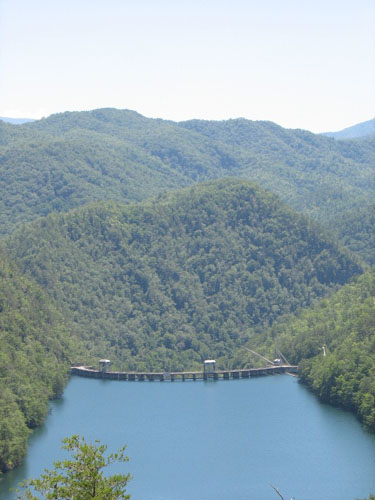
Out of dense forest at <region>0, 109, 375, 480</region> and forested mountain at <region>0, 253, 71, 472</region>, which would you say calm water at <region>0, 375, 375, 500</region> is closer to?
forested mountain at <region>0, 253, 71, 472</region>

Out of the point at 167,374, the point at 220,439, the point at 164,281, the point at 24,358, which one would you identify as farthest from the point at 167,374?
the point at 164,281

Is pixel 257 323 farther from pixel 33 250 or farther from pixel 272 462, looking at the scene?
pixel 272 462

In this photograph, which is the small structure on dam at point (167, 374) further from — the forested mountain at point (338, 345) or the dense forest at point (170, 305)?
the forested mountain at point (338, 345)

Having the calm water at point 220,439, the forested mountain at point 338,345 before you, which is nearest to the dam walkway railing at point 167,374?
the forested mountain at point 338,345

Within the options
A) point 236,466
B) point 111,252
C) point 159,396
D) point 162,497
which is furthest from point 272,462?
point 111,252

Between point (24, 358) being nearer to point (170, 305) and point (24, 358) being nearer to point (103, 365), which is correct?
point (103, 365)

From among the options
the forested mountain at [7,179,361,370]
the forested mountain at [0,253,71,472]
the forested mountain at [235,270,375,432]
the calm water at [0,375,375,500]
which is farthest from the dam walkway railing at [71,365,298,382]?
the forested mountain at [7,179,361,370]

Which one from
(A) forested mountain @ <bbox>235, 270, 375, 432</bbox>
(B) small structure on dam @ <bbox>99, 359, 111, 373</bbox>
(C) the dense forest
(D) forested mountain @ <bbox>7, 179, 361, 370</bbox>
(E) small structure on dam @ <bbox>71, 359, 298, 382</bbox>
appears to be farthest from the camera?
(D) forested mountain @ <bbox>7, 179, 361, 370</bbox>
